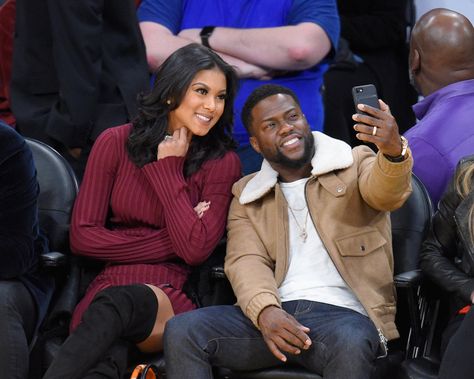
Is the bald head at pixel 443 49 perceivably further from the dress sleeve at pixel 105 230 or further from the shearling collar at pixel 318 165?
the dress sleeve at pixel 105 230

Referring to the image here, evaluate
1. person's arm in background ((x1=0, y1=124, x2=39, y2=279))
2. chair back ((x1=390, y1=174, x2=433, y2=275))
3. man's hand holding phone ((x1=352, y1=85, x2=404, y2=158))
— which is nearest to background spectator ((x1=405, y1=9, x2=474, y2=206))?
chair back ((x1=390, y1=174, x2=433, y2=275))

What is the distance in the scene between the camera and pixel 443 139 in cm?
488

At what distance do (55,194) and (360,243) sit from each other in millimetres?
1321

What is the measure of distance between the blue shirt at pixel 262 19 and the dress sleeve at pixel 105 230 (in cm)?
85

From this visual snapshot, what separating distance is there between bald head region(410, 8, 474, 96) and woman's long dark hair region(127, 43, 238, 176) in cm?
99

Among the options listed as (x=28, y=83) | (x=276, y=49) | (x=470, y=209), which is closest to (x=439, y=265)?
(x=470, y=209)

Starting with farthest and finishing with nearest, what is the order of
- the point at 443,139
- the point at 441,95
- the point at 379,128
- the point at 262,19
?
1. the point at 262,19
2. the point at 441,95
3. the point at 443,139
4. the point at 379,128

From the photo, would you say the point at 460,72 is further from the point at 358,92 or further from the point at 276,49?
the point at 358,92

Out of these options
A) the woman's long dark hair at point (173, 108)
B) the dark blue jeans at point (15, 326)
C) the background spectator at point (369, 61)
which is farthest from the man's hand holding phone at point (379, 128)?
the background spectator at point (369, 61)

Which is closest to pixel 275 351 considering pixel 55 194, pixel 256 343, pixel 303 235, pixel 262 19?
pixel 256 343

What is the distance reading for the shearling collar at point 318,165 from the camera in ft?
14.6

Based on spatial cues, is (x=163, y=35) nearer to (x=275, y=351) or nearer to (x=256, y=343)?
(x=256, y=343)

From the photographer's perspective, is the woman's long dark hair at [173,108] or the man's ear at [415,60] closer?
the woman's long dark hair at [173,108]

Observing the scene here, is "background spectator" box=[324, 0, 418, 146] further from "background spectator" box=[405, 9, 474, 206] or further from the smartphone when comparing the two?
the smartphone
